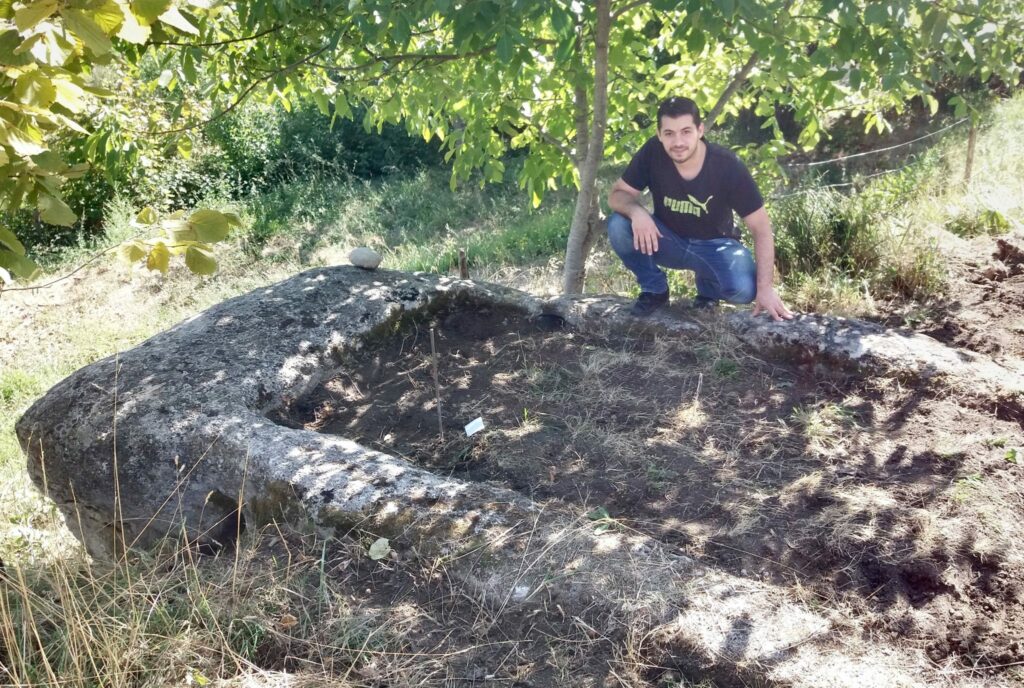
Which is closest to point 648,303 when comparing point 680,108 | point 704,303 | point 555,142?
point 704,303

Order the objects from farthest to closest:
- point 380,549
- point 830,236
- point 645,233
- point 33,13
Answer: point 830,236 < point 645,233 < point 380,549 < point 33,13

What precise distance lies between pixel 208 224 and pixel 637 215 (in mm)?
2978

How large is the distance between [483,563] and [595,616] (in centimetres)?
44

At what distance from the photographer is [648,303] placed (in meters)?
4.95

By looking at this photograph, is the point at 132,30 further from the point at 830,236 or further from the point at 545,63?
the point at 830,236

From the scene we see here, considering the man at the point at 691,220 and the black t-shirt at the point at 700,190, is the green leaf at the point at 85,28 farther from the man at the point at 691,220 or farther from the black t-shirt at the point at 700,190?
the black t-shirt at the point at 700,190

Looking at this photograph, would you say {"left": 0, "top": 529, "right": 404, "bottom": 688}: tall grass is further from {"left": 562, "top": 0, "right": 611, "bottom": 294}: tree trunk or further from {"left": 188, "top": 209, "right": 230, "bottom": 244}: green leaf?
{"left": 562, "top": 0, "right": 611, "bottom": 294}: tree trunk

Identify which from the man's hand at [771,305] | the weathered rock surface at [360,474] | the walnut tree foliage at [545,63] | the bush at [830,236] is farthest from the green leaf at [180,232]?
the bush at [830,236]

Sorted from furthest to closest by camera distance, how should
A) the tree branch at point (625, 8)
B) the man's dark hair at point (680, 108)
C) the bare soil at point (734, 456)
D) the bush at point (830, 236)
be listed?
1. the bush at point (830, 236)
2. the tree branch at point (625, 8)
3. the man's dark hair at point (680, 108)
4. the bare soil at point (734, 456)

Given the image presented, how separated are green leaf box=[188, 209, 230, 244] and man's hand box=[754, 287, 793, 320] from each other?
3.20 m

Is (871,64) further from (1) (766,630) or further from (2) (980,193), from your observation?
(1) (766,630)

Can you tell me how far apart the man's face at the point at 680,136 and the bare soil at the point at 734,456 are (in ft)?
3.06

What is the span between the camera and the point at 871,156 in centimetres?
1212

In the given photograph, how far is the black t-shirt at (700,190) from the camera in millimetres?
4562
